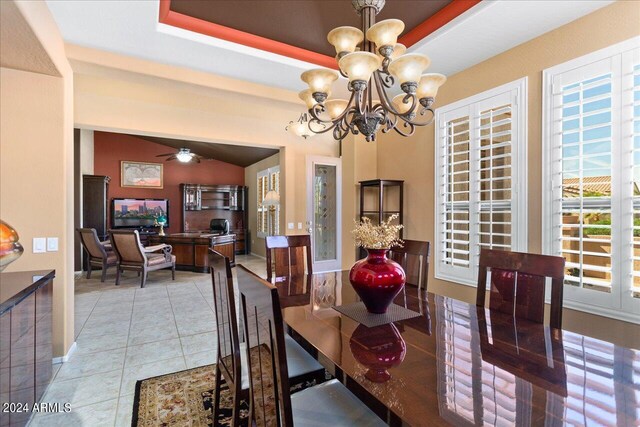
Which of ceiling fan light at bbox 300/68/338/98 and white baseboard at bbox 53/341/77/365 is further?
white baseboard at bbox 53/341/77/365

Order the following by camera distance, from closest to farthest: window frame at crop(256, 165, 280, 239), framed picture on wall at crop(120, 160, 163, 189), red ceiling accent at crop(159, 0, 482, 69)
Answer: red ceiling accent at crop(159, 0, 482, 69), window frame at crop(256, 165, 280, 239), framed picture on wall at crop(120, 160, 163, 189)

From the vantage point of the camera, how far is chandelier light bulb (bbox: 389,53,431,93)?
177 centimetres

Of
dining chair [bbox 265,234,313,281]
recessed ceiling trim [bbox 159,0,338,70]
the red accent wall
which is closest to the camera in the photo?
recessed ceiling trim [bbox 159,0,338,70]

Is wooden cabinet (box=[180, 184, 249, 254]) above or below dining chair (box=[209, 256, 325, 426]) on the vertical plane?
above

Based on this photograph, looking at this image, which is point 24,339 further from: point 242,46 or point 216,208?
point 216,208

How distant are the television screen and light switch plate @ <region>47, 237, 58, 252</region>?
22.4ft

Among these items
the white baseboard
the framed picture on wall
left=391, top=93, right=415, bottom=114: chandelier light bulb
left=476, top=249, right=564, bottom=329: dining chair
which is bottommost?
the white baseboard

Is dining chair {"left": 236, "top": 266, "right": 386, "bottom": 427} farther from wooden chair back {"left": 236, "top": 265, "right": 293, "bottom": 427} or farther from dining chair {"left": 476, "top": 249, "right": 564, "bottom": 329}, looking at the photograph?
dining chair {"left": 476, "top": 249, "right": 564, "bottom": 329}

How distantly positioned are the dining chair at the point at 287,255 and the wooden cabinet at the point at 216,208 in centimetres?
690

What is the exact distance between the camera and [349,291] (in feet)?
7.26

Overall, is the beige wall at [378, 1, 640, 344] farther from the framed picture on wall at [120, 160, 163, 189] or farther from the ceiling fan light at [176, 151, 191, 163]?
the framed picture on wall at [120, 160, 163, 189]

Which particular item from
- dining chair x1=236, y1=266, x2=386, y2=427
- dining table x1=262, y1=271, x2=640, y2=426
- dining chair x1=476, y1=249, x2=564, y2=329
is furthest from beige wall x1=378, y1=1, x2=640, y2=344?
dining chair x1=236, y1=266, x2=386, y2=427

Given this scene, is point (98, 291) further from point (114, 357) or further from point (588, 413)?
point (588, 413)

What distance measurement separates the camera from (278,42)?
2.97m
